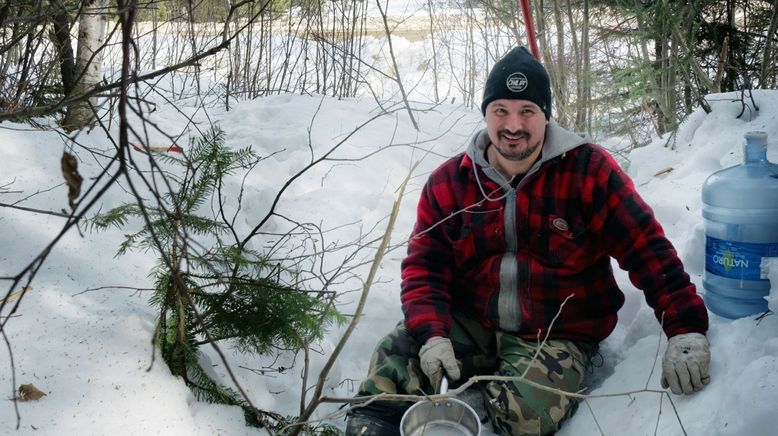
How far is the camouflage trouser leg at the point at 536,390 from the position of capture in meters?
2.31

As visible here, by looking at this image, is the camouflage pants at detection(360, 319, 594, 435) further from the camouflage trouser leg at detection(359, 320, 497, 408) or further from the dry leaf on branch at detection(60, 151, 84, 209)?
the dry leaf on branch at detection(60, 151, 84, 209)

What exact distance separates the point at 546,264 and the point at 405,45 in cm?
1169

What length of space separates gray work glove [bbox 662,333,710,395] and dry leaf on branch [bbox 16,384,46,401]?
6.03 ft

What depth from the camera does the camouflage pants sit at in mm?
2318

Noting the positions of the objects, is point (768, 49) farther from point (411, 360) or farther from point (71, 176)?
point (71, 176)

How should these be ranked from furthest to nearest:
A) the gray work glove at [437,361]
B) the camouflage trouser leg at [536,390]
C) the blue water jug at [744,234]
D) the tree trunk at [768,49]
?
the tree trunk at [768,49] < the gray work glove at [437,361] < the camouflage trouser leg at [536,390] < the blue water jug at [744,234]

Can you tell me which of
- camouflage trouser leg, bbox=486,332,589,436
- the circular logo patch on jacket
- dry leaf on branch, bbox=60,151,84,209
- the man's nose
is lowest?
camouflage trouser leg, bbox=486,332,589,436

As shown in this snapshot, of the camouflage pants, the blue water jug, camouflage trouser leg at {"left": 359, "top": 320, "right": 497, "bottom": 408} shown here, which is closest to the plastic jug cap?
the blue water jug

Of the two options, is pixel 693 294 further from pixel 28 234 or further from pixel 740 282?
pixel 28 234

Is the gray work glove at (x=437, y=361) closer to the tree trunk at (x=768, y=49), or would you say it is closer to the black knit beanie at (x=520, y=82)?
the black knit beanie at (x=520, y=82)

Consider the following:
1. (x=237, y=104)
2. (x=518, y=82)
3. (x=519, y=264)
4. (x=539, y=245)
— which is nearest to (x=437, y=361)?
(x=519, y=264)

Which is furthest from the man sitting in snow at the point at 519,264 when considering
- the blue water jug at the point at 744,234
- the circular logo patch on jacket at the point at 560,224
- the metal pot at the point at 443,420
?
the metal pot at the point at 443,420

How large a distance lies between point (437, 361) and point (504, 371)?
0.26 metres

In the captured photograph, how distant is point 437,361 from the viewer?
2.45 metres
